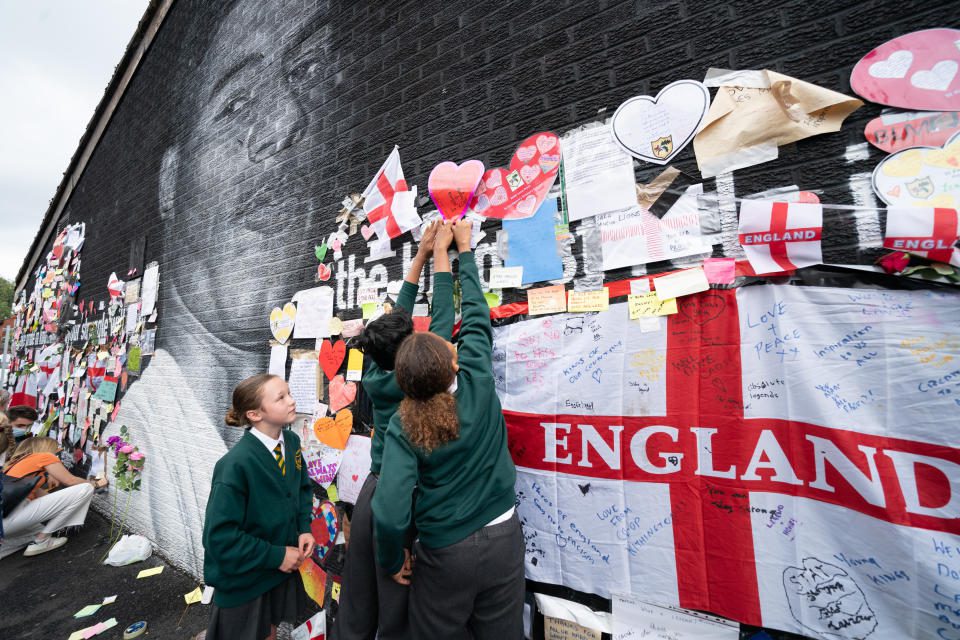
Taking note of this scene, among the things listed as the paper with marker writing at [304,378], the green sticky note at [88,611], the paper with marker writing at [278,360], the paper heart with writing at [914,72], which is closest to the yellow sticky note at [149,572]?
the green sticky note at [88,611]

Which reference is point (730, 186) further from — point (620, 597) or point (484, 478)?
point (620, 597)

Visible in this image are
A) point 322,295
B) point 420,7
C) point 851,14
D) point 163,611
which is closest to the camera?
point 851,14

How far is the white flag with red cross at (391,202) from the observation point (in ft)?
7.87

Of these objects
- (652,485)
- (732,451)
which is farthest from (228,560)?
(732,451)

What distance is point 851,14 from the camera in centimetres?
134

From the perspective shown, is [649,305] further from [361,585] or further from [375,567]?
[361,585]

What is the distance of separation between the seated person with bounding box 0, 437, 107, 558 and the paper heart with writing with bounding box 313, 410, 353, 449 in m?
3.77

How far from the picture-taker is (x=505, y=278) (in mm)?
2002

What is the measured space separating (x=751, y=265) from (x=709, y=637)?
4.43ft

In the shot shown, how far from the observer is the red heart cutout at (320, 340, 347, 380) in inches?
104

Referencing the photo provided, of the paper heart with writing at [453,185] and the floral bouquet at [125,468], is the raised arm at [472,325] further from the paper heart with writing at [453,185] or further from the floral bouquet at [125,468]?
the floral bouquet at [125,468]

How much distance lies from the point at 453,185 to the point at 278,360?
77.7 inches

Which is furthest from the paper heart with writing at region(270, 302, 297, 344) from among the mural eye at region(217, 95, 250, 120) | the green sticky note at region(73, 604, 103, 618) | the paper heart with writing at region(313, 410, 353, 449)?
the green sticky note at region(73, 604, 103, 618)

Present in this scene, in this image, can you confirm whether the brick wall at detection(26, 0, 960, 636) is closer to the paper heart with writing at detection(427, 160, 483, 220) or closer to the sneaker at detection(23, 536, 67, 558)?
the paper heart with writing at detection(427, 160, 483, 220)
